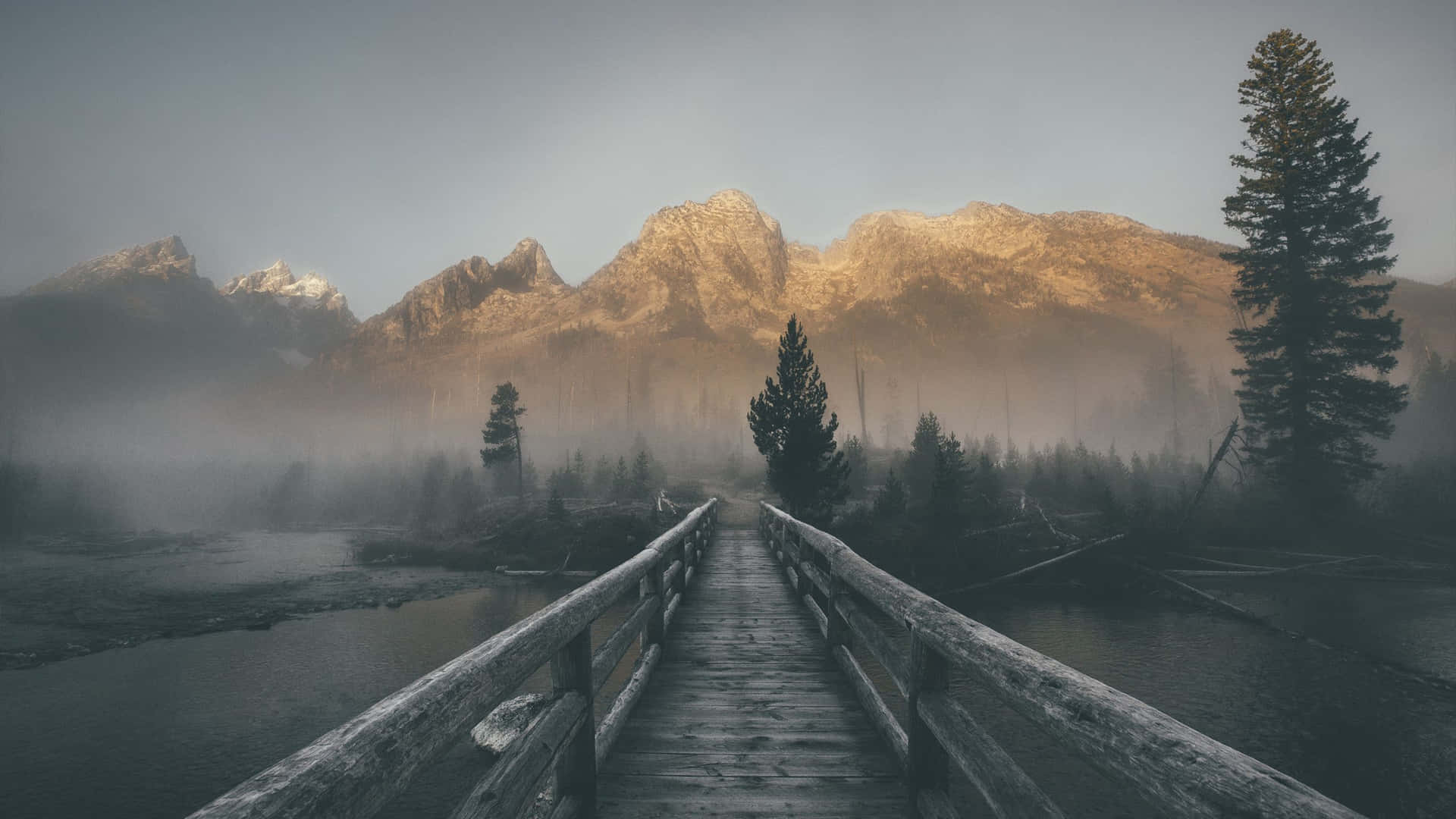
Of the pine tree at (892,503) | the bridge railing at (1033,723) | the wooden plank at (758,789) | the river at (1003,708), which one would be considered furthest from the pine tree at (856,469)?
the bridge railing at (1033,723)

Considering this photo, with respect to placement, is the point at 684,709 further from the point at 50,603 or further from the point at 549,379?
the point at 549,379

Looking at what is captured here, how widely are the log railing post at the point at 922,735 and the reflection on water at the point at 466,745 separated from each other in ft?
37.9

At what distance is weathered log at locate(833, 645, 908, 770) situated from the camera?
12.6ft

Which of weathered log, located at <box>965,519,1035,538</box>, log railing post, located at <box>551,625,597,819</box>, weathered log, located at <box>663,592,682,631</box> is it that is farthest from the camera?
weathered log, located at <box>965,519,1035,538</box>

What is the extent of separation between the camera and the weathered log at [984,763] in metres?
2.12

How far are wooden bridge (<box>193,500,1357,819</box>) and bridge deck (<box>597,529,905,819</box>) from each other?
2 centimetres

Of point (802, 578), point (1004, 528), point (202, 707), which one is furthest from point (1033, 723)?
point (1004, 528)

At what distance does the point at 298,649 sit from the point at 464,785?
16631 mm

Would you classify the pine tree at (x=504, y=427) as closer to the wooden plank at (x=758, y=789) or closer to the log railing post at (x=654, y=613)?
the log railing post at (x=654, y=613)

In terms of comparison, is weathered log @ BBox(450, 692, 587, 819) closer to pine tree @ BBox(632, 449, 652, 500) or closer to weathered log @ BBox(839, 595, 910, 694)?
weathered log @ BBox(839, 595, 910, 694)

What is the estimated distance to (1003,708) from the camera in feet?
56.1

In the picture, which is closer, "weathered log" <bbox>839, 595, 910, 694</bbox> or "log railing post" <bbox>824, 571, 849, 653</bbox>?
"weathered log" <bbox>839, 595, 910, 694</bbox>

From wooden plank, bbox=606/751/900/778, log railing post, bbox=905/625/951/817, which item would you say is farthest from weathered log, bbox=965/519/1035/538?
log railing post, bbox=905/625/951/817

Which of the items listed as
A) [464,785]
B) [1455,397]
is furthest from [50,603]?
[1455,397]
